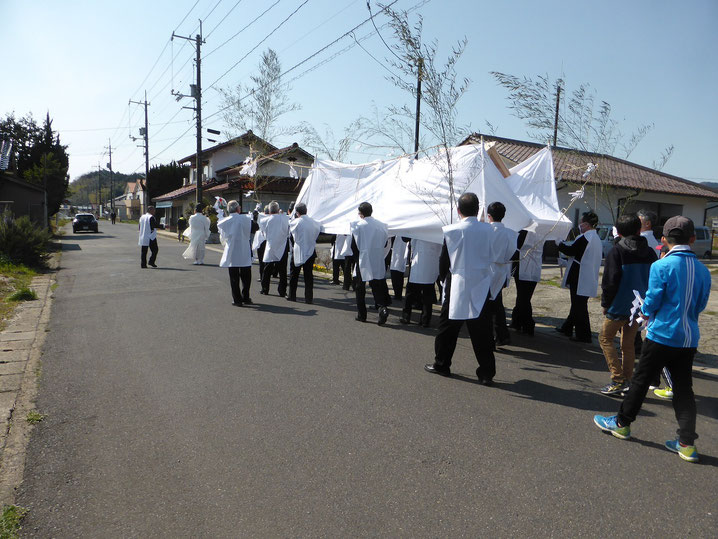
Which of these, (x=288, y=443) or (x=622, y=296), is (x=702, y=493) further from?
(x=288, y=443)

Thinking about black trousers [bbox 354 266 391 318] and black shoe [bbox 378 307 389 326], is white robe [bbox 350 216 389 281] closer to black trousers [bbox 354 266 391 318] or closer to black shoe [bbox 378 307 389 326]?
black trousers [bbox 354 266 391 318]

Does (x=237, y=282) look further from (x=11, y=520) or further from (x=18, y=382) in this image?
(x=11, y=520)

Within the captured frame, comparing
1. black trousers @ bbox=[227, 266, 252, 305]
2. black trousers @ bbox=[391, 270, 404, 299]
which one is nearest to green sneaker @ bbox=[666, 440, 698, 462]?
black trousers @ bbox=[391, 270, 404, 299]

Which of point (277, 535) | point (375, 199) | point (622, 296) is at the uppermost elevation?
point (375, 199)

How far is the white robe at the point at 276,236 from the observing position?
10219 millimetres

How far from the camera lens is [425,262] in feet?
25.1

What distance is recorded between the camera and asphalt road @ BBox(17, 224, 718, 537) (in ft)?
9.14

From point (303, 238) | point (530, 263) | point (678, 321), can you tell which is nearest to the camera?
point (678, 321)

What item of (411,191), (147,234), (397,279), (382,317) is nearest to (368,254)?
(382,317)

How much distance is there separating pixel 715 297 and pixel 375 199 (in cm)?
859

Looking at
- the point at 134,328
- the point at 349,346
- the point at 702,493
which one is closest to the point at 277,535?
the point at 702,493

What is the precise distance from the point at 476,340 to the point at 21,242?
1319 centimetres

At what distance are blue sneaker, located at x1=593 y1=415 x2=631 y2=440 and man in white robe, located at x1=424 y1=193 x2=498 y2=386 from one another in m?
1.17

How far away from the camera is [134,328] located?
7121mm
